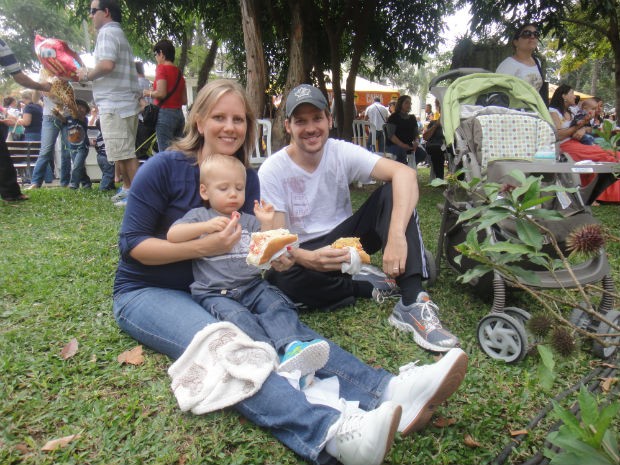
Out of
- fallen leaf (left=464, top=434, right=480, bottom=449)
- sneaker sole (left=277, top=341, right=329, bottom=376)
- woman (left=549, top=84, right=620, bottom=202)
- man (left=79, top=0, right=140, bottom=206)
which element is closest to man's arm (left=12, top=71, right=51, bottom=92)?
man (left=79, top=0, right=140, bottom=206)

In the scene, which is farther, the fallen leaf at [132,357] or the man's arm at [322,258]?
the man's arm at [322,258]

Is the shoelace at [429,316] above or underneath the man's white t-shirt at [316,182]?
underneath

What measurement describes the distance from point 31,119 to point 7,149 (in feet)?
16.1

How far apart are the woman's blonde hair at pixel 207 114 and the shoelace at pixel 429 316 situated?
1236 mm

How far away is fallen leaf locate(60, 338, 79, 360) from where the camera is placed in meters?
2.25

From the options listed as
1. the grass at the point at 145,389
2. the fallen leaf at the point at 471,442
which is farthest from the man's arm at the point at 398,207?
the fallen leaf at the point at 471,442

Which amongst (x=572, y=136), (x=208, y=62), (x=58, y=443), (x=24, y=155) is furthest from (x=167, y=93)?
(x=208, y=62)

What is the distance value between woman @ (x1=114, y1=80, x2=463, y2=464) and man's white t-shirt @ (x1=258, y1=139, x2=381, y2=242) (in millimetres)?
319

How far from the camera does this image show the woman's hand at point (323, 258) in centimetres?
244

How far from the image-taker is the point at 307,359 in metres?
1.75

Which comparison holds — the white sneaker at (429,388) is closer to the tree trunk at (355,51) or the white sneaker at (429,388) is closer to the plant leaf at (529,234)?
the plant leaf at (529,234)

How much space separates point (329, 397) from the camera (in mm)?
1765

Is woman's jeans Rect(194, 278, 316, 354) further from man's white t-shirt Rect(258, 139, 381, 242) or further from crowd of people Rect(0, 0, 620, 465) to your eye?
man's white t-shirt Rect(258, 139, 381, 242)

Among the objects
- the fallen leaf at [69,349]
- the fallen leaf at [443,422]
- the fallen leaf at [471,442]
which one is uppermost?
the fallen leaf at [443,422]
